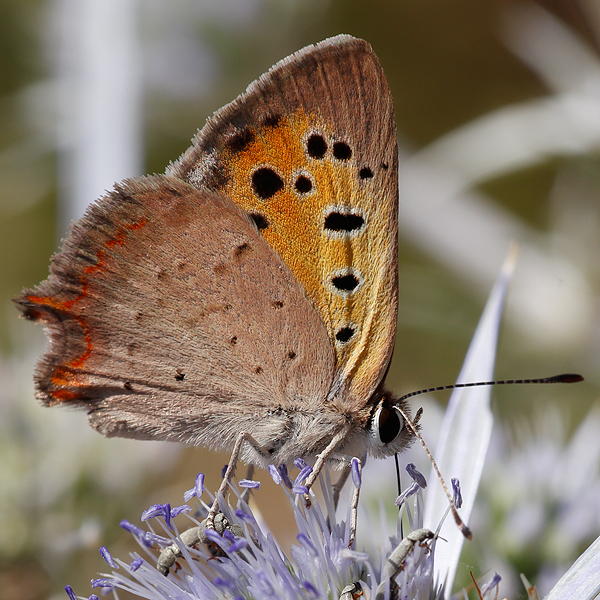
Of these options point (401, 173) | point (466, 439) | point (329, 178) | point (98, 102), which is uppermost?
point (98, 102)

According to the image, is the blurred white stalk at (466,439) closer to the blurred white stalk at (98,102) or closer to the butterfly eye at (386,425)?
the butterfly eye at (386,425)

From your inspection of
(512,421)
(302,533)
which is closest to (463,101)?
(512,421)

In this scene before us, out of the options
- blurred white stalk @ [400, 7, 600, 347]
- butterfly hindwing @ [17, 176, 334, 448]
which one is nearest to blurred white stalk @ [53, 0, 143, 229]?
butterfly hindwing @ [17, 176, 334, 448]

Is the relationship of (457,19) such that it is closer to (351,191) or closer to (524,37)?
(524,37)

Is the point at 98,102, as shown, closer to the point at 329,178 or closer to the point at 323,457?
the point at 329,178

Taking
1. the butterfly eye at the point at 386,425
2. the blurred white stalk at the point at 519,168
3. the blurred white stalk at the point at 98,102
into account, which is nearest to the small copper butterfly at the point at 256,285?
the butterfly eye at the point at 386,425

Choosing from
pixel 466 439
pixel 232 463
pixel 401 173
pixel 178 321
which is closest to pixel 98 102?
pixel 401 173
